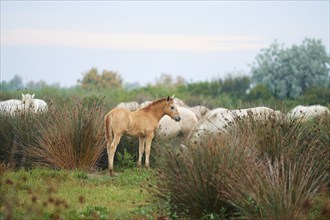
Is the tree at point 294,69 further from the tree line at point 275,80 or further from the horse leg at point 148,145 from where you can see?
the horse leg at point 148,145

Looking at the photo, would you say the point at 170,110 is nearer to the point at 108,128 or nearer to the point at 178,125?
the point at 108,128

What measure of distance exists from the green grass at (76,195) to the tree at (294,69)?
111 ft

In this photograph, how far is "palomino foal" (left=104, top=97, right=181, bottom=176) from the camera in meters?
14.9

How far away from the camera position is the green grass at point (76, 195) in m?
9.31

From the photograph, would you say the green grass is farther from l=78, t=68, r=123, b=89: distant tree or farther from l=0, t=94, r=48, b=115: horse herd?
l=78, t=68, r=123, b=89: distant tree

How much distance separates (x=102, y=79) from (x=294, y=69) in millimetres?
27760

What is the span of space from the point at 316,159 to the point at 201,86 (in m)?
39.0

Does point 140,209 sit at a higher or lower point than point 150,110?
lower

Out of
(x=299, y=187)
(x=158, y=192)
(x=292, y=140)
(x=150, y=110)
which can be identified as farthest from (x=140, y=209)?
(x=150, y=110)

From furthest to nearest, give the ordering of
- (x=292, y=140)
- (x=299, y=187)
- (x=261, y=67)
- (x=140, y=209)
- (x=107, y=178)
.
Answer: (x=261, y=67) < (x=107, y=178) < (x=292, y=140) < (x=140, y=209) < (x=299, y=187)

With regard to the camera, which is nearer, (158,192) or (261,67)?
(158,192)

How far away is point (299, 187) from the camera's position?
9.01m

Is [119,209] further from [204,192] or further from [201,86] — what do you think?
[201,86]

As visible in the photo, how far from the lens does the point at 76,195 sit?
1207 centimetres
